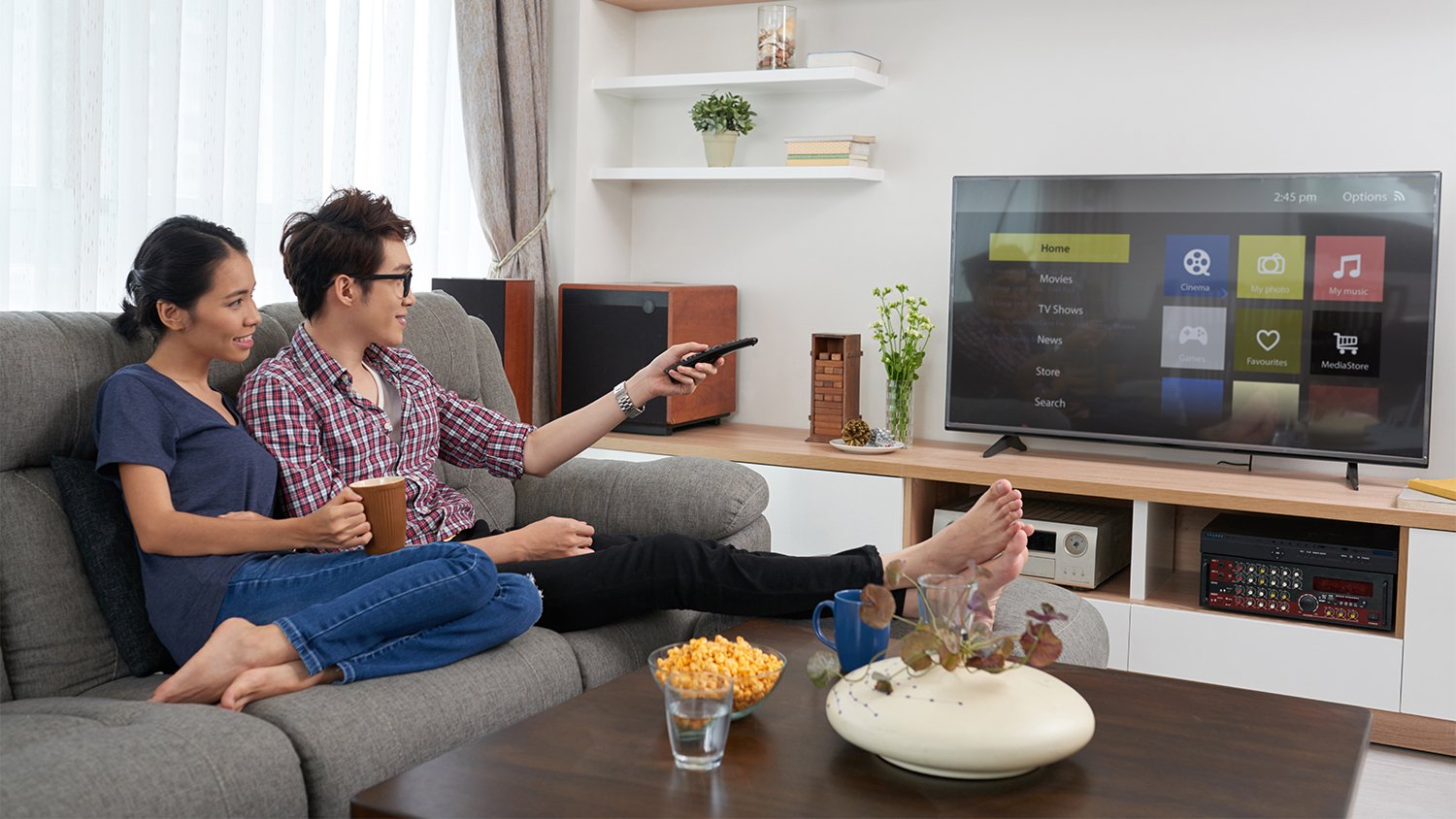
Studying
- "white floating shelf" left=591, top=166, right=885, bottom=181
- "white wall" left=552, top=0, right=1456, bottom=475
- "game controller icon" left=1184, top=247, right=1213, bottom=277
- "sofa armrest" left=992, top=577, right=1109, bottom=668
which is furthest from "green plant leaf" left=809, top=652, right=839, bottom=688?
"white floating shelf" left=591, top=166, right=885, bottom=181

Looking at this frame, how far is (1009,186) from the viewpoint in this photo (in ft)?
11.5

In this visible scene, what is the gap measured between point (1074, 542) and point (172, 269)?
2207mm

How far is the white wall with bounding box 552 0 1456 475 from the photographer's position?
3.30 meters

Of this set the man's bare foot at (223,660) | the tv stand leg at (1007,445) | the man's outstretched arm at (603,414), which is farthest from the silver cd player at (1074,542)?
the man's bare foot at (223,660)

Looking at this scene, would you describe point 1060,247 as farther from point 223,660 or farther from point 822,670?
point 223,660

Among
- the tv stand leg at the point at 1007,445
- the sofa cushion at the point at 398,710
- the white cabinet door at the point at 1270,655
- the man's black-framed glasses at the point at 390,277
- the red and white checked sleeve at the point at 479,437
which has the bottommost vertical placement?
the white cabinet door at the point at 1270,655

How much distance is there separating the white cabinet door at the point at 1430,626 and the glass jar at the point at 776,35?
2.16 metres

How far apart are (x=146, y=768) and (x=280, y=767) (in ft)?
0.57

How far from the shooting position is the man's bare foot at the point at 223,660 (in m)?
1.82

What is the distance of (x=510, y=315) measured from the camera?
381 cm

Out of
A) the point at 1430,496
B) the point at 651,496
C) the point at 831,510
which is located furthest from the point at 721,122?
the point at 1430,496

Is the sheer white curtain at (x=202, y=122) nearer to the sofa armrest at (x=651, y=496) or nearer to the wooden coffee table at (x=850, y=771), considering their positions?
the sofa armrest at (x=651, y=496)

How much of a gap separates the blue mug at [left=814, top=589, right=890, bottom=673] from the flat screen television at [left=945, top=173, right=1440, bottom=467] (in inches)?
73.9

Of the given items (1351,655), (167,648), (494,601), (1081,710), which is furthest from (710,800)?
(1351,655)
